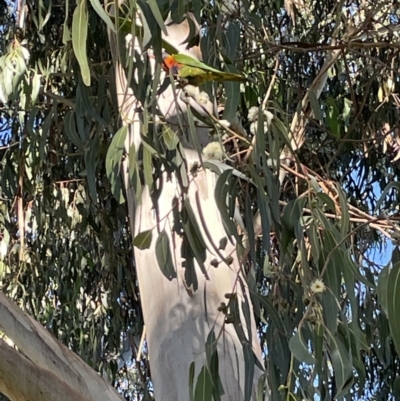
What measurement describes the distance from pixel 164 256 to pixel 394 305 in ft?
1.56

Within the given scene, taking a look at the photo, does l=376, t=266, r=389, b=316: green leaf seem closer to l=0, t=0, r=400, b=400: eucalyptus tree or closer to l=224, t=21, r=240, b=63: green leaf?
l=0, t=0, r=400, b=400: eucalyptus tree

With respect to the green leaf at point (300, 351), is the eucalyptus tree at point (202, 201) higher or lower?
higher

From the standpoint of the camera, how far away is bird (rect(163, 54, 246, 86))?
116cm

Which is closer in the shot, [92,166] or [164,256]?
[164,256]

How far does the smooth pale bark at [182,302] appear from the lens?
51.5 inches

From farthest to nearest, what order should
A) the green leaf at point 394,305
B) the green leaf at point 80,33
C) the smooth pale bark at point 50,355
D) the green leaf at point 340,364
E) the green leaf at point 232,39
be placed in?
1. the green leaf at point 232,39
2. the smooth pale bark at point 50,355
3. the green leaf at point 80,33
4. the green leaf at point 340,364
5. the green leaf at point 394,305

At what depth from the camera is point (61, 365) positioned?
1.39 meters

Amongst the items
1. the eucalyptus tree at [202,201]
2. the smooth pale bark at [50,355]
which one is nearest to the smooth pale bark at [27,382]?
the eucalyptus tree at [202,201]

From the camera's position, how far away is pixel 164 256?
1250mm

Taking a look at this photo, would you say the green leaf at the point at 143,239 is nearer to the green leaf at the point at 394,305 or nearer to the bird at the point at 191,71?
the bird at the point at 191,71

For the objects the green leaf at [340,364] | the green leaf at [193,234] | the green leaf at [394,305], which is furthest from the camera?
the green leaf at [193,234]

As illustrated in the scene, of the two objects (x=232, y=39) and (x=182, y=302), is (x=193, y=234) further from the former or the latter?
(x=232, y=39)

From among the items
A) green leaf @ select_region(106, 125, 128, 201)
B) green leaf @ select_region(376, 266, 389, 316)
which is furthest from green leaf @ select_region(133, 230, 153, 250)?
green leaf @ select_region(376, 266, 389, 316)

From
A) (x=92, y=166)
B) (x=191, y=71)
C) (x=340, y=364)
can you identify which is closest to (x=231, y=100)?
(x=191, y=71)
